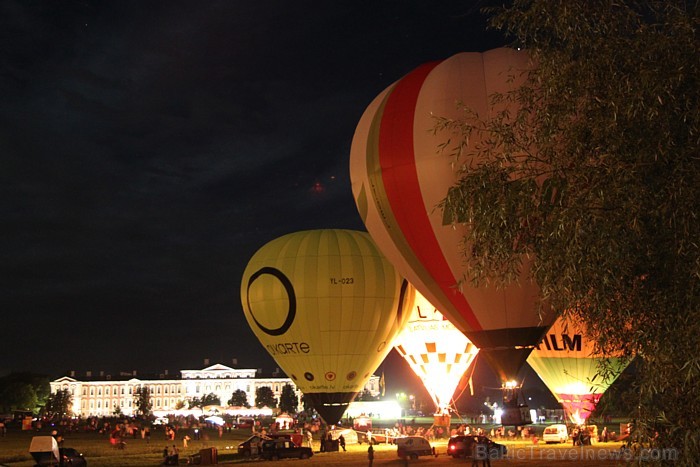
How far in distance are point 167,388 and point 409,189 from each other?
5235 inches

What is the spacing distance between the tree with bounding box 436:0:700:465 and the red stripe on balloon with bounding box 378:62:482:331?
427 inches

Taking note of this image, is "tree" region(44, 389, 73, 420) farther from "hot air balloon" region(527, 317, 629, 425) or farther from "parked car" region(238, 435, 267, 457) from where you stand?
"hot air balloon" region(527, 317, 629, 425)

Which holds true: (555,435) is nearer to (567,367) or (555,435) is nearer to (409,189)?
(567,367)

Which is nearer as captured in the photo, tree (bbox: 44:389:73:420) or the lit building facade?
tree (bbox: 44:389:73:420)

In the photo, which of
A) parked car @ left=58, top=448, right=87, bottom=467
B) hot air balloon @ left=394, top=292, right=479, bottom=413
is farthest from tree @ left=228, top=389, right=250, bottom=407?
parked car @ left=58, top=448, right=87, bottom=467

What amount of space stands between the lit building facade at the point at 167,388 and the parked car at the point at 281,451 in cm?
11342

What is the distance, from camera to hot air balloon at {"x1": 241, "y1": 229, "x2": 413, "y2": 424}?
2931 cm

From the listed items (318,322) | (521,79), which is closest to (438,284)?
(521,79)

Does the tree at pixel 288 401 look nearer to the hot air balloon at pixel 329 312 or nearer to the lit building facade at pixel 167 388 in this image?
the lit building facade at pixel 167 388

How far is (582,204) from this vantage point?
8336 mm

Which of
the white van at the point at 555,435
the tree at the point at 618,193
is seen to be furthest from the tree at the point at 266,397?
the tree at the point at 618,193

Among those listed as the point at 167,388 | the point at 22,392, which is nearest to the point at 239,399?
the point at 167,388

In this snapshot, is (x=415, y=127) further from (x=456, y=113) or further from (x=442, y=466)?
(x=442, y=466)

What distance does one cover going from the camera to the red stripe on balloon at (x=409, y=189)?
A: 20.3 metres
